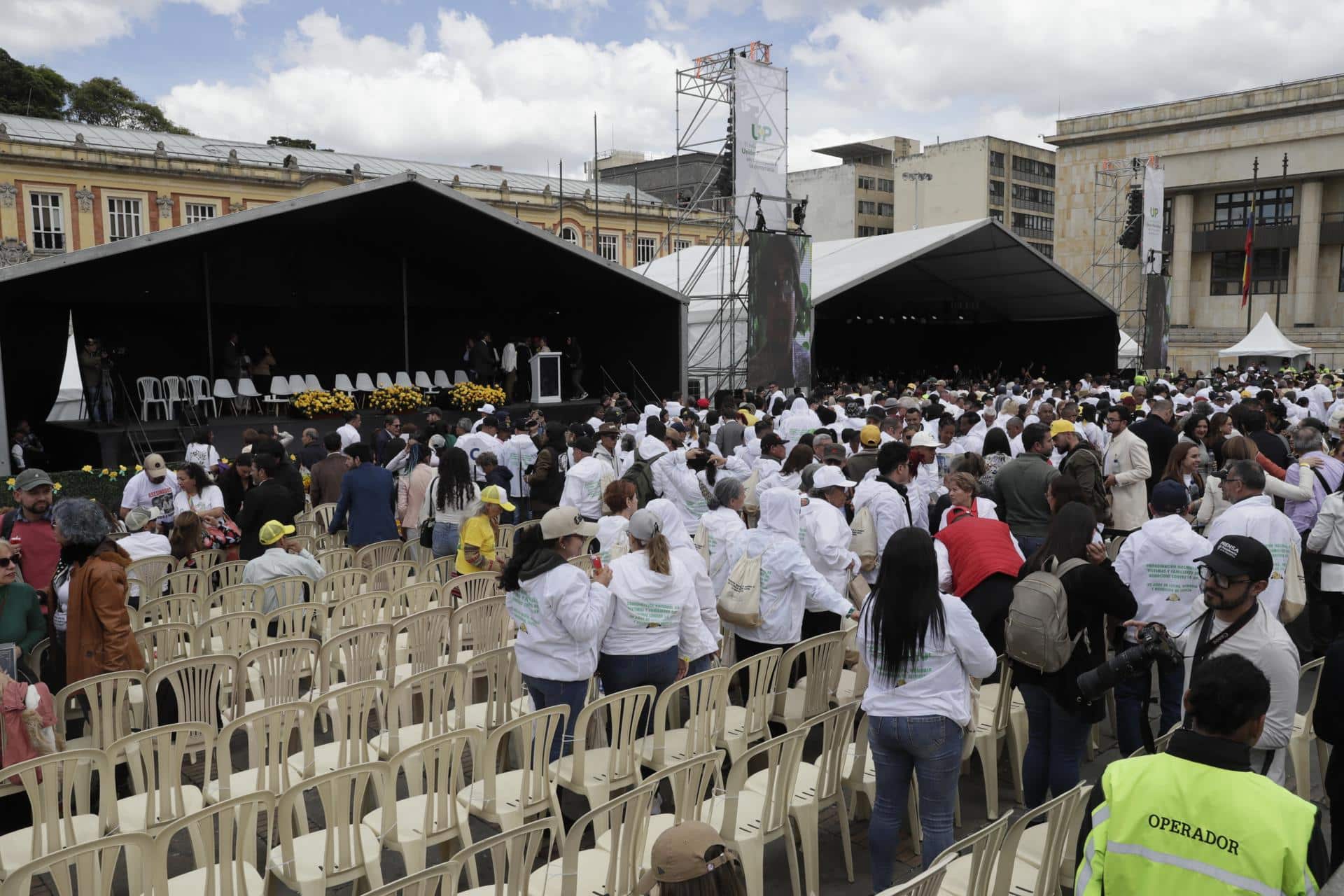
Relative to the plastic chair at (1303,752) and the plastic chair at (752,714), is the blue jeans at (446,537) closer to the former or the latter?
the plastic chair at (752,714)

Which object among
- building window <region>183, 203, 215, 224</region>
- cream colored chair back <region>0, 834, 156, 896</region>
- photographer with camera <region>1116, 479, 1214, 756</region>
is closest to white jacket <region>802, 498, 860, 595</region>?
photographer with camera <region>1116, 479, 1214, 756</region>

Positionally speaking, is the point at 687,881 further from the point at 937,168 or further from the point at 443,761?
the point at 937,168

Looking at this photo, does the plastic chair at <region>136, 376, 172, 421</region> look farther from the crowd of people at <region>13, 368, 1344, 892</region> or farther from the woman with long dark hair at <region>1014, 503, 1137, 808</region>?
the woman with long dark hair at <region>1014, 503, 1137, 808</region>

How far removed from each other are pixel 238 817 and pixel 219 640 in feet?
9.22

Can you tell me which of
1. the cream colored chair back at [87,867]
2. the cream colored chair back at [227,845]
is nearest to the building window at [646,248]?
the cream colored chair back at [227,845]

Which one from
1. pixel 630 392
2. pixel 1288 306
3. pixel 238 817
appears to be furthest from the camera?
pixel 1288 306

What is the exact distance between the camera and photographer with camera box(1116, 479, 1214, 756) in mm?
4117

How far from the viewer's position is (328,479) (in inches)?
334

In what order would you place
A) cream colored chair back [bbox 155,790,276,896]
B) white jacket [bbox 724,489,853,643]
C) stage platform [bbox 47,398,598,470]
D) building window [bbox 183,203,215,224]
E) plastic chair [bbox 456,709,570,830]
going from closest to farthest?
cream colored chair back [bbox 155,790,276,896], plastic chair [bbox 456,709,570,830], white jacket [bbox 724,489,853,643], stage platform [bbox 47,398,598,470], building window [bbox 183,203,215,224]

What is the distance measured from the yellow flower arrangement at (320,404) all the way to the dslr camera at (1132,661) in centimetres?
1448

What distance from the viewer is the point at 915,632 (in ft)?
10.3

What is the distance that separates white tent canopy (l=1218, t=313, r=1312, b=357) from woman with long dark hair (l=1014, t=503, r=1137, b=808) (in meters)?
29.8

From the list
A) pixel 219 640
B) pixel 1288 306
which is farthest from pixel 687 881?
pixel 1288 306

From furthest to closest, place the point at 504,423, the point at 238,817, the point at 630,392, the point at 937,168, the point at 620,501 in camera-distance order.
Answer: the point at 937,168, the point at 630,392, the point at 504,423, the point at 620,501, the point at 238,817
